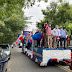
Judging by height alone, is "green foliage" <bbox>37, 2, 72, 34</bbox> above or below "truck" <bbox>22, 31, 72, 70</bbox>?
above

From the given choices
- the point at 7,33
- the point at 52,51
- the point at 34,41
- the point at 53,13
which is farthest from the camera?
the point at 53,13

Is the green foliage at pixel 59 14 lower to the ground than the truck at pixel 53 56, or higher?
higher

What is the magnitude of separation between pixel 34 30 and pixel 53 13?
20.7 metres

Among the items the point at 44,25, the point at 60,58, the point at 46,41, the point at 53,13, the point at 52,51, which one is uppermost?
the point at 53,13

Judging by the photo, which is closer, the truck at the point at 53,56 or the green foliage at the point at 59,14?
the truck at the point at 53,56

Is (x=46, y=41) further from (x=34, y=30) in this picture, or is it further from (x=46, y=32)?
(x=34, y=30)

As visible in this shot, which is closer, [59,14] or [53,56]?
[53,56]

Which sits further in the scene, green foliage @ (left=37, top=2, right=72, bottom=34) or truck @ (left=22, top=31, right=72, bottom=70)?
green foliage @ (left=37, top=2, right=72, bottom=34)

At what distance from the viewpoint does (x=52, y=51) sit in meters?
7.38

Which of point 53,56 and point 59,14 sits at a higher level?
point 59,14

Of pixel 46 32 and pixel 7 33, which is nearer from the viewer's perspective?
pixel 46 32

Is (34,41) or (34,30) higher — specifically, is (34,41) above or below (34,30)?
below

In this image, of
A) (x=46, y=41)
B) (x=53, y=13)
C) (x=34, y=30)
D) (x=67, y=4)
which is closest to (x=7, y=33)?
(x=34, y=30)

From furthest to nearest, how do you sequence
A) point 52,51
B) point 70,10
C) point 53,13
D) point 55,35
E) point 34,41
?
1. point 53,13
2. point 70,10
3. point 34,41
4. point 55,35
5. point 52,51
